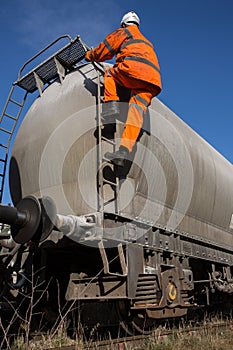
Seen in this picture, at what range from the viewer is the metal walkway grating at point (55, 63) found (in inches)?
221

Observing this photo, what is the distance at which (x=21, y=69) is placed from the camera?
6398 millimetres

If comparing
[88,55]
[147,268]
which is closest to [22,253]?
[147,268]

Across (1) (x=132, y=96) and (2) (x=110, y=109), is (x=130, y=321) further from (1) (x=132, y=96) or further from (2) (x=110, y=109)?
(1) (x=132, y=96)

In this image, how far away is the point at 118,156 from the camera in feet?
15.1

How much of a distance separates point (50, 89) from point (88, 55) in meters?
0.89

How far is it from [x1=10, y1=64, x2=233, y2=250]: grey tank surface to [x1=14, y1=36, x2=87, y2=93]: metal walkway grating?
25 cm

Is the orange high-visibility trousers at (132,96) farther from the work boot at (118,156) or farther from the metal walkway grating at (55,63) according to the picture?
the metal walkway grating at (55,63)

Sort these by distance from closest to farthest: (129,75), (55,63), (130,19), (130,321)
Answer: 1. (129,75)
2. (130,321)
3. (130,19)
4. (55,63)

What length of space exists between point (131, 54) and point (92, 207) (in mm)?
2008

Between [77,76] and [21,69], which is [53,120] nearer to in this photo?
[77,76]

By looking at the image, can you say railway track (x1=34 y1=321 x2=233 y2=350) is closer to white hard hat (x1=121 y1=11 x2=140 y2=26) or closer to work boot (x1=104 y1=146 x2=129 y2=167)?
work boot (x1=104 y1=146 x2=129 y2=167)

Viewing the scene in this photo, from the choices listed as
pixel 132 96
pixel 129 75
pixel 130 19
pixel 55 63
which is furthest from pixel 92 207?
pixel 130 19

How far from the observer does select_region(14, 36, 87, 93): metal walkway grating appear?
5625 mm

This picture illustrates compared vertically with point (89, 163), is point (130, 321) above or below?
below
